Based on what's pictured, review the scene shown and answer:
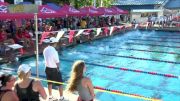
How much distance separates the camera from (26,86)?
168 inches

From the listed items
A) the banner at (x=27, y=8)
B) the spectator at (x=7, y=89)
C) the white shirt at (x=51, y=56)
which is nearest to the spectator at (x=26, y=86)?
the spectator at (x=7, y=89)

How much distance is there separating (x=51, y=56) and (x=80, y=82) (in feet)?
7.86

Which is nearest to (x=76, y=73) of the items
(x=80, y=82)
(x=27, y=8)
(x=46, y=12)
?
(x=80, y=82)

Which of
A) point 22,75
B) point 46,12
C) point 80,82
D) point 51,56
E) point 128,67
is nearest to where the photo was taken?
point 22,75

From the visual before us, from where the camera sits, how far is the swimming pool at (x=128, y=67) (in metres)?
9.65

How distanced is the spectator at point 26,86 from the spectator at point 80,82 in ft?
1.47

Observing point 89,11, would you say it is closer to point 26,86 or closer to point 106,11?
point 106,11

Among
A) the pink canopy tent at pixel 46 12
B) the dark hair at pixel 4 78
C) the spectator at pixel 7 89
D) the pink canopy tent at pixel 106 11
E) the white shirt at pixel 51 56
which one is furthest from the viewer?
the pink canopy tent at pixel 106 11

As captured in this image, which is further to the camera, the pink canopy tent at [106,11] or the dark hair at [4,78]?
the pink canopy tent at [106,11]

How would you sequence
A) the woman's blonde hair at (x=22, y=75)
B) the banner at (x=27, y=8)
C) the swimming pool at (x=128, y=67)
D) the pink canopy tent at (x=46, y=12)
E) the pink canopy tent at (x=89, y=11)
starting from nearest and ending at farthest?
1. the woman's blonde hair at (x=22, y=75)
2. the banner at (x=27, y=8)
3. the swimming pool at (x=128, y=67)
4. the pink canopy tent at (x=46, y=12)
5. the pink canopy tent at (x=89, y=11)

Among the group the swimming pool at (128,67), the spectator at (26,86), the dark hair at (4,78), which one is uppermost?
the dark hair at (4,78)

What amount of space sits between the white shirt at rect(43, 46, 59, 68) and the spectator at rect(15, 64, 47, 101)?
226 cm

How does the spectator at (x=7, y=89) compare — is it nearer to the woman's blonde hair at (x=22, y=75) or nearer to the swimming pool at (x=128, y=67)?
the woman's blonde hair at (x=22, y=75)

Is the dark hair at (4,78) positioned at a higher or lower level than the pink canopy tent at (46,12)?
lower
